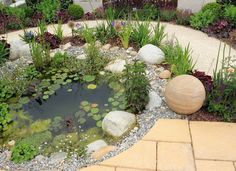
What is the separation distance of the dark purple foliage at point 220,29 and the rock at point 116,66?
2153 millimetres

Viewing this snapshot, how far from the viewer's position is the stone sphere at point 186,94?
3648 mm

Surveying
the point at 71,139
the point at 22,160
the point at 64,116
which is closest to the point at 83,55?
the point at 64,116

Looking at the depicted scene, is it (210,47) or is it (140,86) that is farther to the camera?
(210,47)

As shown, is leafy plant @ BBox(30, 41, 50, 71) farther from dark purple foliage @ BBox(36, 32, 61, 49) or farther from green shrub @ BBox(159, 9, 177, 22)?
green shrub @ BBox(159, 9, 177, 22)

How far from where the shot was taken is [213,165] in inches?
124

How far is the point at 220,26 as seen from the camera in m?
6.05

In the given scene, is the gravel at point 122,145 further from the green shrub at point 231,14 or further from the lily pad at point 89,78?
the green shrub at point 231,14

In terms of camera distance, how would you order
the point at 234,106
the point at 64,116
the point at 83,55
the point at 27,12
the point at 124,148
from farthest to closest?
the point at 27,12, the point at 83,55, the point at 64,116, the point at 234,106, the point at 124,148

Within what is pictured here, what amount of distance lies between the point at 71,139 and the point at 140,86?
1.00 metres

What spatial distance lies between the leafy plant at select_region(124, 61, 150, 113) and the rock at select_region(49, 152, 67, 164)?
1.03m

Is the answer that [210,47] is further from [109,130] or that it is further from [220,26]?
[109,130]

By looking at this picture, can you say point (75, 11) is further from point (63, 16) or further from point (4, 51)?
point (4, 51)

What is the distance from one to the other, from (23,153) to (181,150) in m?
1.63

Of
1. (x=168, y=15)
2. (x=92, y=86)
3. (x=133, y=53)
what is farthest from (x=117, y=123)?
(x=168, y=15)
